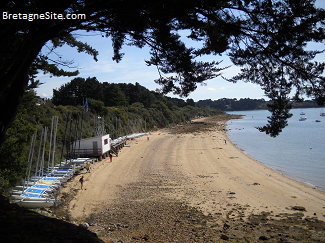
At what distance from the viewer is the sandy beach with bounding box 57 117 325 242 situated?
10594mm

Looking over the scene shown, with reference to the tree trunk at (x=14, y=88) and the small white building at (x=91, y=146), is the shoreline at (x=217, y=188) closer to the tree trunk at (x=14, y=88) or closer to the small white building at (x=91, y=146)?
the small white building at (x=91, y=146)

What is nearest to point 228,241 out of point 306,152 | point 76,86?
point 306,152

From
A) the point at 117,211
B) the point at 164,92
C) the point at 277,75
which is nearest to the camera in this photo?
the point at 277,75

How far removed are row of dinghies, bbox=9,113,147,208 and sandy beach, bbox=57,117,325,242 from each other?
0.64m

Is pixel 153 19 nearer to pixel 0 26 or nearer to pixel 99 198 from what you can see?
pixel 0 26

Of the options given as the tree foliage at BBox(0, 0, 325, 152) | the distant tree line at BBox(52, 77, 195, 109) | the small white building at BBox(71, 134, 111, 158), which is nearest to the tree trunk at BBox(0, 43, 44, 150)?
the tree foliage at BBox(0, 0, 325, 152)

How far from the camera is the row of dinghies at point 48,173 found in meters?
10.4

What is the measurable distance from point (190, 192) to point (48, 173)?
876 centimetres

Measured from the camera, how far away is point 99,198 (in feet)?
40.4

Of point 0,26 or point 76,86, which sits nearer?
point 0,26

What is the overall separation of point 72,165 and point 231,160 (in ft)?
47.5

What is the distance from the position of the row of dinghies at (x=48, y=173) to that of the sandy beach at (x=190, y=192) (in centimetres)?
64

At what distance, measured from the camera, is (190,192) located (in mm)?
13297

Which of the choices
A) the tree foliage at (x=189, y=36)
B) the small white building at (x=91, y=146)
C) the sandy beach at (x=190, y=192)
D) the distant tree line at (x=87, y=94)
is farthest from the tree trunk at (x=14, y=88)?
the distant tree line at (x=87, y=94)
